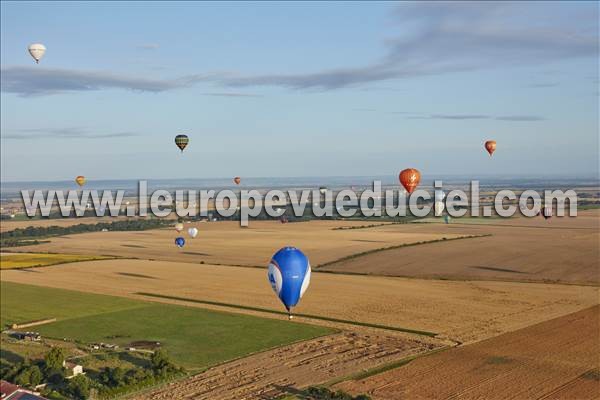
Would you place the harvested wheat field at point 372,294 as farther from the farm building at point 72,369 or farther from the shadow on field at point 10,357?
the shadow on field at point 10,357

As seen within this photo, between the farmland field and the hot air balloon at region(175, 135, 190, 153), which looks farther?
the farmland field

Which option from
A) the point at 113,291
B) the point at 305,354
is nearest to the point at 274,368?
the point at 305,354

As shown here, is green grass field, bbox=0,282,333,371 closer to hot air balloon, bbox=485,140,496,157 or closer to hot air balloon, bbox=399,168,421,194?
hot air balloon, bbox=399,168,421,194

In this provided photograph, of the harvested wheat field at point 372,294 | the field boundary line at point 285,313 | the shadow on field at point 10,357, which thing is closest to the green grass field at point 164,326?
the field boundary line at point 285,313

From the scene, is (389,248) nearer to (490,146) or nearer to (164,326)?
(490,146)

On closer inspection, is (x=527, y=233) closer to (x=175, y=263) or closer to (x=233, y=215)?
(x=175, y=263)

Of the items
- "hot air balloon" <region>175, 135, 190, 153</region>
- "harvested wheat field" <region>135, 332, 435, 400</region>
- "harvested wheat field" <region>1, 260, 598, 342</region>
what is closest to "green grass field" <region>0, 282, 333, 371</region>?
"harvested wheat field" <region>135, 332, 435, 400</region>
